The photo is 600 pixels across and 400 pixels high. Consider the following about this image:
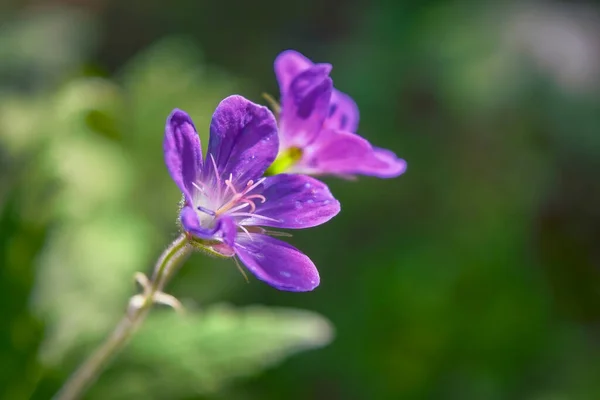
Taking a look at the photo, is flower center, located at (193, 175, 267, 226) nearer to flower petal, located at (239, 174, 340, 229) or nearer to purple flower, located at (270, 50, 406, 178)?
flower petal, located at (239, 174, 340, 229)

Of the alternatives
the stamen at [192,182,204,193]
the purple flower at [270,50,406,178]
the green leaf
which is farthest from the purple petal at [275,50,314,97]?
the green leaf

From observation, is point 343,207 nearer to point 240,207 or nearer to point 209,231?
point 240,207

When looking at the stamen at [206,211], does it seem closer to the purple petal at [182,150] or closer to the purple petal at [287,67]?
the purple petal at [182,150]

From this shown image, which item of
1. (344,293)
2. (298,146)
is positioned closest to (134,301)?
(298,146)

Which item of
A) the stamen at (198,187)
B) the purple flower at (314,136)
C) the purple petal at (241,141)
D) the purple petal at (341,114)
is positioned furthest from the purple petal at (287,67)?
the stamen at (198,187)

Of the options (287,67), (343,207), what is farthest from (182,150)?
(343,207)

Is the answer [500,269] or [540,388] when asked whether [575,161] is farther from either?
[540,388]
